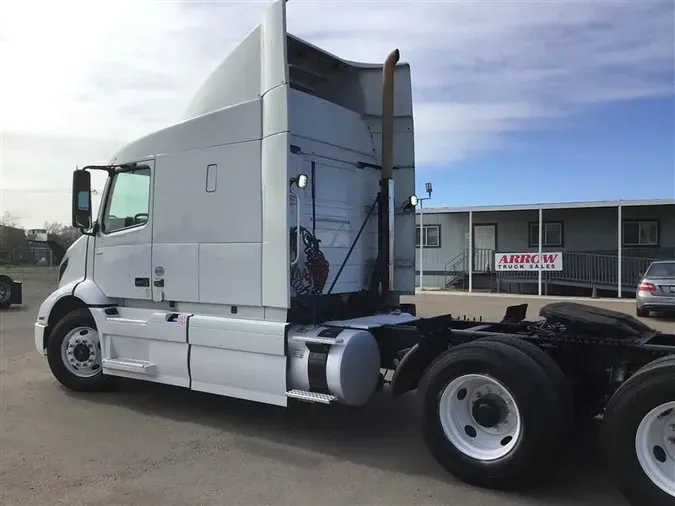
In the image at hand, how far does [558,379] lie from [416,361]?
1.25 meters

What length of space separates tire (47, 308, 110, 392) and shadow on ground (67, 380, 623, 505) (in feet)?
0.53

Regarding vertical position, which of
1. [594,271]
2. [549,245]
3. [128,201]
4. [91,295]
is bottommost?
[594,271]

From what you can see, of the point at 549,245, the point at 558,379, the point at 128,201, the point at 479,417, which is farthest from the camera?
the point at 549,245

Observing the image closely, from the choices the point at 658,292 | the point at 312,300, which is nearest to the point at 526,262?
the point at 658,292

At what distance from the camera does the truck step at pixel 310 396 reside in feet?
17.8

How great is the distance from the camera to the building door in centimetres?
2569

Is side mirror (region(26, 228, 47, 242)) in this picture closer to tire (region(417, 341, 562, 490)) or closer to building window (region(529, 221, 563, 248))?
tire (region(417, 341, 562, 490))

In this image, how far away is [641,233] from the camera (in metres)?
24.2

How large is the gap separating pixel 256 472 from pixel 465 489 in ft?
5.34

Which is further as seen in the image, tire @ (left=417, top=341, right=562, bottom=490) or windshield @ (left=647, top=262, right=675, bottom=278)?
windshield @ (left=647, top=262, right=675, bottom=278)

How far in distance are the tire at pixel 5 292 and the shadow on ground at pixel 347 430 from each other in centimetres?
1423

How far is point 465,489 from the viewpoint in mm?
4648

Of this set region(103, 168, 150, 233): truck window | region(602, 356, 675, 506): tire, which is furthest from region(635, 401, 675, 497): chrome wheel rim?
region(103, 168, 150, 233): truck window

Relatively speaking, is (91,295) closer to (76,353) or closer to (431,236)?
(76,353)
